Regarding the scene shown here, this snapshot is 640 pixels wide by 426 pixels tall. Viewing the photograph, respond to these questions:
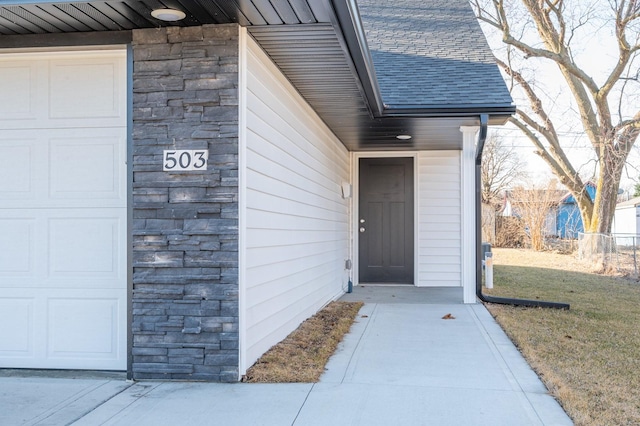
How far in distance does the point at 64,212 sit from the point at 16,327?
0.96m

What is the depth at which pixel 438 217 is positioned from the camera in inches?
429

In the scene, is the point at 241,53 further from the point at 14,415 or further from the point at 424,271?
the point at 424,271

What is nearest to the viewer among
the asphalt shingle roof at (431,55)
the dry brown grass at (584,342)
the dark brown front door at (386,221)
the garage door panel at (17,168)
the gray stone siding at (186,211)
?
the dry brown grass at (584,342)

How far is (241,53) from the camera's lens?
4.53 metres

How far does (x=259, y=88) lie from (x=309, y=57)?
0.53 metres

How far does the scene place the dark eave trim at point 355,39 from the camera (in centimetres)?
417

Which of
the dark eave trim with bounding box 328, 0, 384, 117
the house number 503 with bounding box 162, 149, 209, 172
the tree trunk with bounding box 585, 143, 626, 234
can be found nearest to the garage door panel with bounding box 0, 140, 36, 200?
the house number 503 with bounding box 162, 149, 209, 172

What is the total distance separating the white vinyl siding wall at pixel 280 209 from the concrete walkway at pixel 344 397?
0.61 metres

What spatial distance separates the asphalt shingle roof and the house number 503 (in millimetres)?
3731

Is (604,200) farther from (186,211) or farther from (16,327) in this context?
(16,327)

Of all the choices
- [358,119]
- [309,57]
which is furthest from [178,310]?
[358,119]

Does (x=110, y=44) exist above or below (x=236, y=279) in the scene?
above

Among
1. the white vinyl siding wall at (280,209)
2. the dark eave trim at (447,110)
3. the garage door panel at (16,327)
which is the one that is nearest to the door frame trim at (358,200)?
the white vinyl siding wall at (280,209)

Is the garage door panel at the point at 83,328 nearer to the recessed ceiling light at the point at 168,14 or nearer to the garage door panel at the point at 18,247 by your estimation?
the garage door panel at the point at 18,247
